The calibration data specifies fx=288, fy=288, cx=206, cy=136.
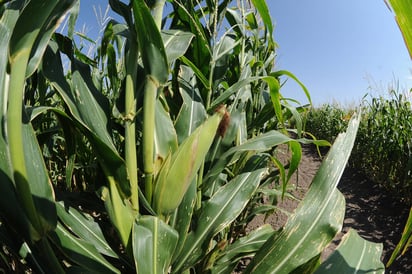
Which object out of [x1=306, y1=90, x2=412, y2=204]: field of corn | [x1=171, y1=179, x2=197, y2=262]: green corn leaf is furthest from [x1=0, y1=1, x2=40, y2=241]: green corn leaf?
[x1=306, y1=90, x2=412, y2=204]: field of corn

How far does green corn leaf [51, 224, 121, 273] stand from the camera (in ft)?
2.02

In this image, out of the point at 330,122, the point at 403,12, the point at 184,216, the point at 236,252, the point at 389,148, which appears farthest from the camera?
the point at 330,122

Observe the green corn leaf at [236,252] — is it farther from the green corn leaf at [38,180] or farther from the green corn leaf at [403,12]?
the green corn leaf at [403,12]

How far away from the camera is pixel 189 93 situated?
88 cm

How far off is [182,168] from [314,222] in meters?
0.35

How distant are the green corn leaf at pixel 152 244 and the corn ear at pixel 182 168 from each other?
42mm

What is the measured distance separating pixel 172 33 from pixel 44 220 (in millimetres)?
489

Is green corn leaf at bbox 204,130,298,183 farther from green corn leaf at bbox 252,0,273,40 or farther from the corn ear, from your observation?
green corn leaf at bbox 252,0,273,40

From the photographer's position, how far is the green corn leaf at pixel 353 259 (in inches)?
25.9

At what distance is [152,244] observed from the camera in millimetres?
582

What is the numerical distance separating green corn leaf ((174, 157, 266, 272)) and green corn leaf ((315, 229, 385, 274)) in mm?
273

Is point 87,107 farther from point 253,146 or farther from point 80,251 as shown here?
point 253,146

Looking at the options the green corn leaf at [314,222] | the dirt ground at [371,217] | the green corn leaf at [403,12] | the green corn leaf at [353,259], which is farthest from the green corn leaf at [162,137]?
the dirt ground at [371,217]

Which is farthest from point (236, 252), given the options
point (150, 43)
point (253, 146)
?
point (150, 43)
